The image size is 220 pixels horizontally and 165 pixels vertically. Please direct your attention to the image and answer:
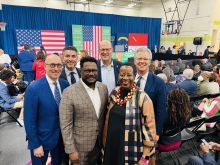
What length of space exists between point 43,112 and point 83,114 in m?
0.38

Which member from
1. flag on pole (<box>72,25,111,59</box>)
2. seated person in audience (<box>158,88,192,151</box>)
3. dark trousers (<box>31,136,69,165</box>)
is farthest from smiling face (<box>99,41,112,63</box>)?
flag on pole (<box>72,25,111,59</box>)

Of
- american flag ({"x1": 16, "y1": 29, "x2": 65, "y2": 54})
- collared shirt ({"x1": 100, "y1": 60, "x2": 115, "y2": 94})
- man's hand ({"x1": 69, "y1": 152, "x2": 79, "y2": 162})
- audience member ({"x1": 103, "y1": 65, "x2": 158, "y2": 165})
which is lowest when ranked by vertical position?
man's hand ({"x1": 69, "y1": 152, "x2": 79, "y2": 162})

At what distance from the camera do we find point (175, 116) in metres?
2.27

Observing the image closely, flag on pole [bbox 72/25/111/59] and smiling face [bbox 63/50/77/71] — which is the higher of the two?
flag on pole [bbox 72/25/111/59]

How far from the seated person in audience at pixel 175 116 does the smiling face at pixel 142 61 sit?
629 millimetres

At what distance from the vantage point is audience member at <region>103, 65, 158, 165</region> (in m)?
1.60

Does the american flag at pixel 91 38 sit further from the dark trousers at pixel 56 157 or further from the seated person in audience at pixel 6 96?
the dark trousers at pixel 56 157

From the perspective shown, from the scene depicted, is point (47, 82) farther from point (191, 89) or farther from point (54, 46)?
point (54, 46)

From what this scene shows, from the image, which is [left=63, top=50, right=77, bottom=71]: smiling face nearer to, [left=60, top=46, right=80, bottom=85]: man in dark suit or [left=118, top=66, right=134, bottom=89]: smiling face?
[left=60, top=46, right=80, bottom=85]: man in dark suit

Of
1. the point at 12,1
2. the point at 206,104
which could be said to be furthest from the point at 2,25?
the point at 206,104

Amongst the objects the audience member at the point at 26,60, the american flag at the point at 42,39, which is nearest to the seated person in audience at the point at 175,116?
the audience member at the point at 26,60

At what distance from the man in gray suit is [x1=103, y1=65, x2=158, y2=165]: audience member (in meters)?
0.11

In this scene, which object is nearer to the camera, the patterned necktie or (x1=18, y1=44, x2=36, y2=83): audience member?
the patterned necktie

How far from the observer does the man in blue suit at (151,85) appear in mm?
1896
